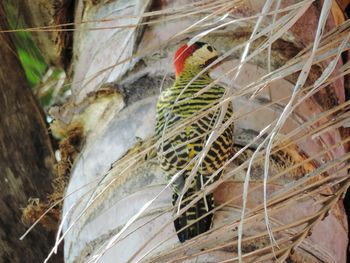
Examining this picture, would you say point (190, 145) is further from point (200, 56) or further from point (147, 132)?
point (200, 56)

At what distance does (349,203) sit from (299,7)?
5.28 feet

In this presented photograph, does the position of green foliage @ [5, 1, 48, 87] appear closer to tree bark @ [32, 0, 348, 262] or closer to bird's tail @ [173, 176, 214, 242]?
tree bark @ [32, 0, 348, 262]

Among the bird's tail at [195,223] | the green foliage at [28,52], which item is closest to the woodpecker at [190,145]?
the bird's tail at [195,223]

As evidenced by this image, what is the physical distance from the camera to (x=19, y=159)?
10.4ft

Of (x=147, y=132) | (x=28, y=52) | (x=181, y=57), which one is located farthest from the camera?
(x=28, y=52)

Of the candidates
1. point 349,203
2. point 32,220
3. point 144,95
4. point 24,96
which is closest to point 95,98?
point 144,95

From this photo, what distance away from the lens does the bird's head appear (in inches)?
110

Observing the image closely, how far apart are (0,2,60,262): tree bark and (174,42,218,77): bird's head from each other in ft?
1.91

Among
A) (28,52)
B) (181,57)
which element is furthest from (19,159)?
(181,57)

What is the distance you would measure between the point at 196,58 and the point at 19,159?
28.7 inches

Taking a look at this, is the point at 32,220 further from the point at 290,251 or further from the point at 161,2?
the point at 290,251

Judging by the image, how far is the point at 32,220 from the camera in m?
2.94

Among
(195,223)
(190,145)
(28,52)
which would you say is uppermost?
(28,52)

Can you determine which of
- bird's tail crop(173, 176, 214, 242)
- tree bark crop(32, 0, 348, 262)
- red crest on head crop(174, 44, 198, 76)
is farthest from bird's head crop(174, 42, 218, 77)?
bird's tail crop(173, 176, 214, 242)
